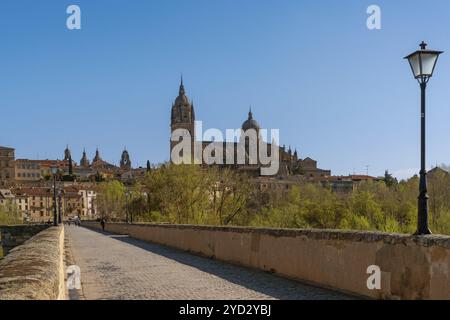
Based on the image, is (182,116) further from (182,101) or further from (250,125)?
(250,125)

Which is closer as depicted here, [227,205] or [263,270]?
[263,270]

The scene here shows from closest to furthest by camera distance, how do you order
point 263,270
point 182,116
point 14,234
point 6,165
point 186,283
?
1. point 186,283
2. point 263,270
3. point 14,234
4. point 182,116
5. point 6,165

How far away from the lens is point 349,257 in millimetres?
9930

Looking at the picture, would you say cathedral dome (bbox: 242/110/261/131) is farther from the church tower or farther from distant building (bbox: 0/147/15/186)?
distant building (bbox: 0/147/15/186)

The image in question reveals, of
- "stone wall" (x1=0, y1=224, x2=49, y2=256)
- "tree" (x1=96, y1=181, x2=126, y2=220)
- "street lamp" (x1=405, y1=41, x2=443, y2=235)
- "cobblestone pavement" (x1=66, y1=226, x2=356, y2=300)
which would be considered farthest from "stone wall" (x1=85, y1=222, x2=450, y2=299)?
"tree" (x1=96, y1=181, x2=126, y2=220)

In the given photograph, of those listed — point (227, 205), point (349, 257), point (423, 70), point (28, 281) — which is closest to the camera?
point (28, 281)

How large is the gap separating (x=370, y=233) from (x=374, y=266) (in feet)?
2.00

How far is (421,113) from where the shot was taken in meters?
9.09

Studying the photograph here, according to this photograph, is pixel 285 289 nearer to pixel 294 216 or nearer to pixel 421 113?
pixel 421 113

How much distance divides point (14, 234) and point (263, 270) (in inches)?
1873

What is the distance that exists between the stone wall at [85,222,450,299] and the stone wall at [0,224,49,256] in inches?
1685

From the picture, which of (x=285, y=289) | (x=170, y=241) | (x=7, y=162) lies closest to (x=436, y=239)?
(x=285, y=289)

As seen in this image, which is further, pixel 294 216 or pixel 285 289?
pixel 294 216

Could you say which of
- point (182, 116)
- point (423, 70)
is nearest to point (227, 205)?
point (423, 70)
